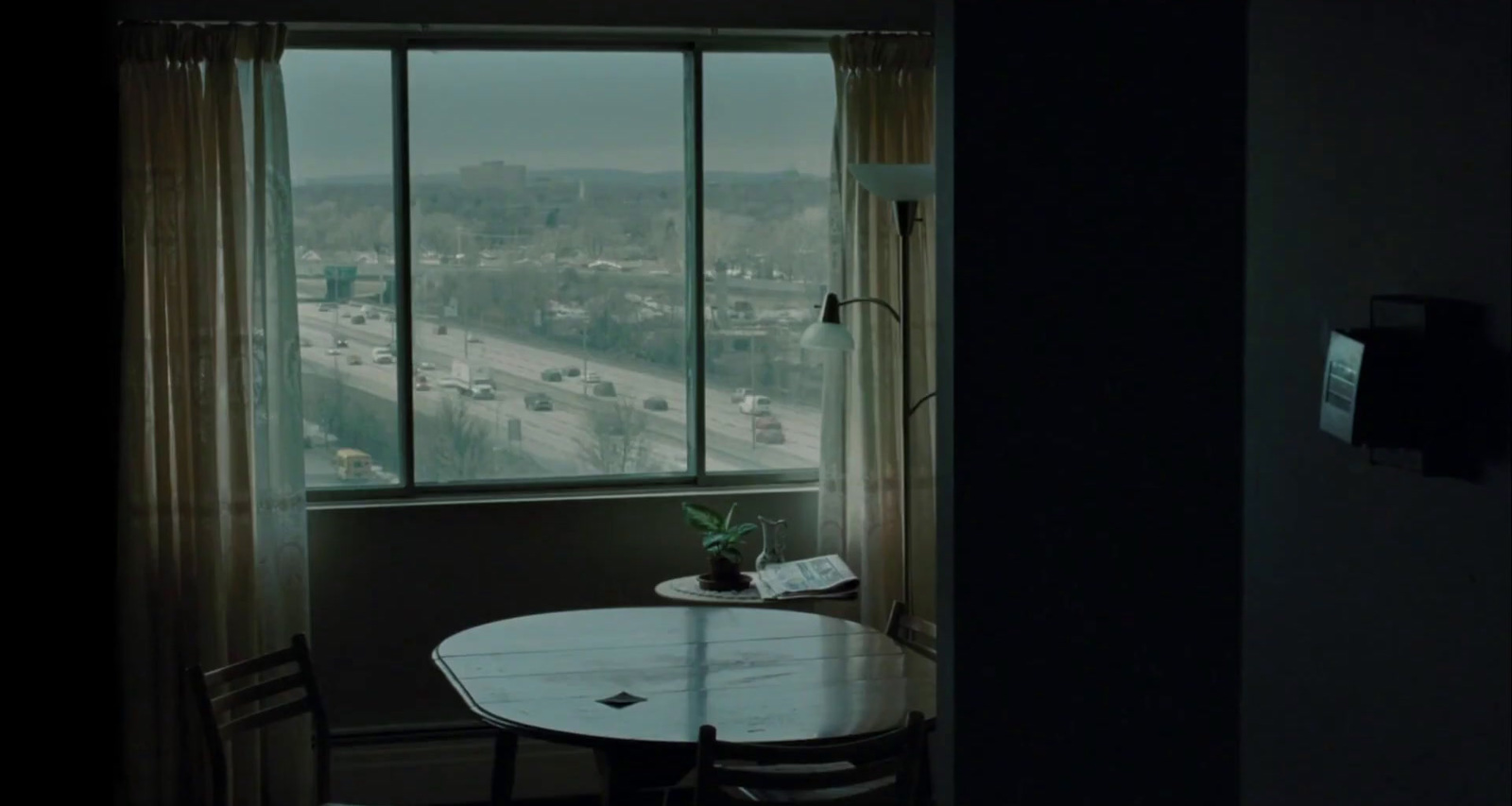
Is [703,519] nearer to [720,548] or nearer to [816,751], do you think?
[720,548]

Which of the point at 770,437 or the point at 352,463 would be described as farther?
the point at 770,437

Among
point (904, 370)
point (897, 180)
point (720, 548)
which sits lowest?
point (720, 548)

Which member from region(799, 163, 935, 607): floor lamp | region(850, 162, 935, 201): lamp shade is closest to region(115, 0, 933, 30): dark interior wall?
region(799, 163, 935, 607): floor lamp

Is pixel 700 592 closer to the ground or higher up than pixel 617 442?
closer to the ground

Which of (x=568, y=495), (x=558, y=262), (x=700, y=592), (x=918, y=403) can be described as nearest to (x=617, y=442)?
(x=568, y=495)

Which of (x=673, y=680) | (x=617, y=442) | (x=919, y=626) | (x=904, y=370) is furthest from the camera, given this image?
(x=617, y=442)

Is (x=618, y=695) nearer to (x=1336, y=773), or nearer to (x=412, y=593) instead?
(x=412, y=593)

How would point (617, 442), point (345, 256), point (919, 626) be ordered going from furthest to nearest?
point (617, 442) < point (345, 256) < point (919, 626)

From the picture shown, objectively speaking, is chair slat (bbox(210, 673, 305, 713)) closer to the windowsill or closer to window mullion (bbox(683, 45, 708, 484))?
the windowsill

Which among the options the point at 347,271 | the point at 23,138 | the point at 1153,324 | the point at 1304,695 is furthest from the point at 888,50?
the point at 1304,695
